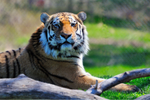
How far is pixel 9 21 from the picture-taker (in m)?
9.22

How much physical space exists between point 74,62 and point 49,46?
48 centimetres

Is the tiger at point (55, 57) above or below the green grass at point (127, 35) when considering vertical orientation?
below

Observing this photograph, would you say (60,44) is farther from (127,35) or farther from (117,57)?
(127,35)

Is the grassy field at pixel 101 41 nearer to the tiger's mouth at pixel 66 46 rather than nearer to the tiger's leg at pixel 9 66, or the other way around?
the tiger's mouth at pixel 66 46

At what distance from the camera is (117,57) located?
26.2 feet

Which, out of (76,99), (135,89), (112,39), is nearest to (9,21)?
(112,39)

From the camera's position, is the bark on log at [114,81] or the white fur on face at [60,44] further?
the white fur on face at [60,44]

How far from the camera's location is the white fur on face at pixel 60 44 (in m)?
3.41

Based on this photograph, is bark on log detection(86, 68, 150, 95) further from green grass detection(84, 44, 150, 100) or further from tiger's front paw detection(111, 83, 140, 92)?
green grass detection(84, 44, 150, 100)

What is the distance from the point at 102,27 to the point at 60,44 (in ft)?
17.3

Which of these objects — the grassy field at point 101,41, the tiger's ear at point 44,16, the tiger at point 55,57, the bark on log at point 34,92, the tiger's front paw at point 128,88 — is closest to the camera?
the bark on log at point 34,92

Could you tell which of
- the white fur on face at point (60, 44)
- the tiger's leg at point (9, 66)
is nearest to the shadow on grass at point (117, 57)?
the white fur on face at point (60, 44)

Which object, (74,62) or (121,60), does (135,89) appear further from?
(121,60)

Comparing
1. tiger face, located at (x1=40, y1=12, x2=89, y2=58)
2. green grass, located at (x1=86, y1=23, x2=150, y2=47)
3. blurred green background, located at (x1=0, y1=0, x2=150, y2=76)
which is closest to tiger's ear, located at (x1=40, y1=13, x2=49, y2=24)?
tiger face, located at (x1=40, y1=12, x2=89, y2=58)
